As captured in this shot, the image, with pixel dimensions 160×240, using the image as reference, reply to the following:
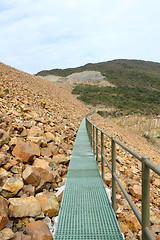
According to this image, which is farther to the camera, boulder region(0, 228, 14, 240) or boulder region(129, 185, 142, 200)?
boulder region(129, 185, 142, 200)

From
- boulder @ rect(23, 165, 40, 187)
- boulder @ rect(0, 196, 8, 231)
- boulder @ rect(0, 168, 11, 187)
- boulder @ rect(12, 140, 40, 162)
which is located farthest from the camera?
boulder @ rect(12, 140, 40, 162)

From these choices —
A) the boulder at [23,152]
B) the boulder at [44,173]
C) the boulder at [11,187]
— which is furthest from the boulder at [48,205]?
the boulder at [23,152]

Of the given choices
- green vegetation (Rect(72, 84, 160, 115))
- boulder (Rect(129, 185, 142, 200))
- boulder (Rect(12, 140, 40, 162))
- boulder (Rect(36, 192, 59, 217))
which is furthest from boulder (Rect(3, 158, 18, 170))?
green vegetation (Rect(72, 84, 160, 115))

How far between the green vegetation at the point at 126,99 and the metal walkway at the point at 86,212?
1078 inches

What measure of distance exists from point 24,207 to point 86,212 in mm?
999

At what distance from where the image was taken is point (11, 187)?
3078 millimetres

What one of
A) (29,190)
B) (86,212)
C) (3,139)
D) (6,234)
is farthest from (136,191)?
(3,139)

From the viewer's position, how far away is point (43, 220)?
2936mm

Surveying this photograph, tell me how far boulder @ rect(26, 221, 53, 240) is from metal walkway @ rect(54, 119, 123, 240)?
0.41 feet

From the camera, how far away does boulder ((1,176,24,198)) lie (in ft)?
9.84

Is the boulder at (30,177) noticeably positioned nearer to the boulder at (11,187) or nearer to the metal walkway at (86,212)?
the boulder at (11,187)

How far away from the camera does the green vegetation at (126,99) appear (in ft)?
118

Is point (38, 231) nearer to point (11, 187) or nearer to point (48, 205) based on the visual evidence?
point (48, 205)

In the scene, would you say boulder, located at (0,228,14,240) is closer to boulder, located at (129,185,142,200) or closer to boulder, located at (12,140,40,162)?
boulder, located at (12,140,40,162)
